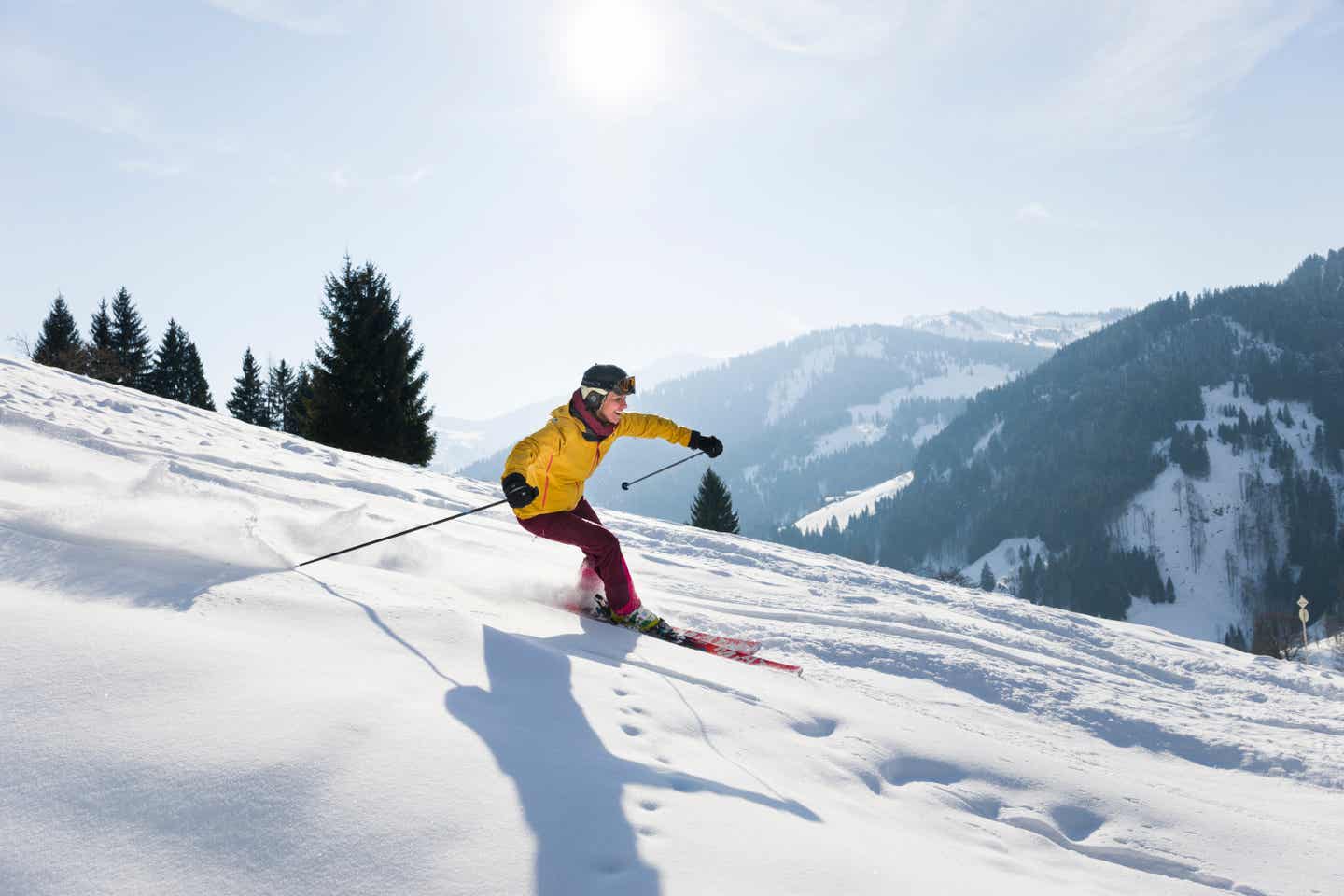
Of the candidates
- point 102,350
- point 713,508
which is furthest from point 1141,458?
point 102,350

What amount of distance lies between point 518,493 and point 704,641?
1.75 metres

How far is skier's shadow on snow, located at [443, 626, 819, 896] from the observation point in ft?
6.58

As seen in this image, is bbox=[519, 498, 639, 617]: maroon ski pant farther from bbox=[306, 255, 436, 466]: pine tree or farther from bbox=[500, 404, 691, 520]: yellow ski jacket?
bbox=[306, 255, 436, 466]: pine tree

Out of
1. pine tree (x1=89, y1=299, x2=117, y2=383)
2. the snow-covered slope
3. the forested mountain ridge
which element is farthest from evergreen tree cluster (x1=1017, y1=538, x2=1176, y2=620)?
pine tree (x1=89, y1=299, x2=117, y2=383)

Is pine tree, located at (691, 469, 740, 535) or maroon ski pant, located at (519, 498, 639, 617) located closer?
maroon ski pant, located at (519, 498, 639, 617)

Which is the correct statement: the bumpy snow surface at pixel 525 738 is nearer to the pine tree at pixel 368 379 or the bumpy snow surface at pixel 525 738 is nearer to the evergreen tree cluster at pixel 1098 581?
the pine tree at pixel 368 379

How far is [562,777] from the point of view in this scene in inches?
96.0

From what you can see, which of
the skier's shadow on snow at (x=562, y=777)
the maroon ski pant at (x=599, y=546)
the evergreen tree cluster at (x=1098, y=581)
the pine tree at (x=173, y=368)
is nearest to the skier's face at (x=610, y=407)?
the maroon ski pant at (x=599, y=546)

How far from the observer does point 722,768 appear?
293 cm

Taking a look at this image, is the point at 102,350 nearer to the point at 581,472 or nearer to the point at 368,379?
the point at 368,379

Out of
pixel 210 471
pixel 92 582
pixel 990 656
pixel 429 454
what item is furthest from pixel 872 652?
pixel 429 454

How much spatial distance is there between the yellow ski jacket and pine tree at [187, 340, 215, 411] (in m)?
53.2

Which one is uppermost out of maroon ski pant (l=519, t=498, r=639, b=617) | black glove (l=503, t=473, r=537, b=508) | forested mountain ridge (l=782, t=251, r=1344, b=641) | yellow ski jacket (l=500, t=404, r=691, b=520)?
forested mountain ridge (l=782, t=251, r=1344, b=641)

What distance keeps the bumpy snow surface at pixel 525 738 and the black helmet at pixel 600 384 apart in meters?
1.59
